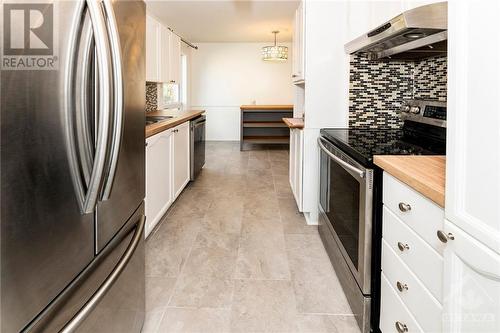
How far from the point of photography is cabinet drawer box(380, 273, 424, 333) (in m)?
1.39

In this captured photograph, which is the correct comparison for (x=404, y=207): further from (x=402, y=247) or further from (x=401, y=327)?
(x=401, y=327)

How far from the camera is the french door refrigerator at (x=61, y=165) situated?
0.78 meters

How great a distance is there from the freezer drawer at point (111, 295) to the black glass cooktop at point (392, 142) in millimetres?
1071

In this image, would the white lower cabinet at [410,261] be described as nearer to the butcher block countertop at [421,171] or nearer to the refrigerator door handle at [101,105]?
the butcher block countertop at [421,171]

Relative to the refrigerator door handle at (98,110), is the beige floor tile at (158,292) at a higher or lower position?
lower

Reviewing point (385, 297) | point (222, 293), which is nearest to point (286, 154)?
point (222, 293)

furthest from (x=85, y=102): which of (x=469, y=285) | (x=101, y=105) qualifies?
(x=469, y=285)

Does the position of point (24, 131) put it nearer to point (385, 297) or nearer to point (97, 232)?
point (97, 232)

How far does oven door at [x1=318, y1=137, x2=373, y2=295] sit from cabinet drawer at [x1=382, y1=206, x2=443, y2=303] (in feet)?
0.43

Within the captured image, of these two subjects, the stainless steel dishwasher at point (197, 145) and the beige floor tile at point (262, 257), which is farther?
the stainless steel dishwasher at point (197, 145)

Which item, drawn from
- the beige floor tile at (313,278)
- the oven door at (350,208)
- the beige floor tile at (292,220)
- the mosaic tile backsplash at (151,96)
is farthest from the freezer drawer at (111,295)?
the mosaic tile backsplash at (151,96)

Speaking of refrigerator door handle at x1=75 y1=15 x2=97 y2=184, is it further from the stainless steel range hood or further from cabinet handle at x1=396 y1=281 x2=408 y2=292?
the stainless steel range hood

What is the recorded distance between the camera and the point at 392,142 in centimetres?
222

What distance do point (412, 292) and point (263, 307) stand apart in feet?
3.00
